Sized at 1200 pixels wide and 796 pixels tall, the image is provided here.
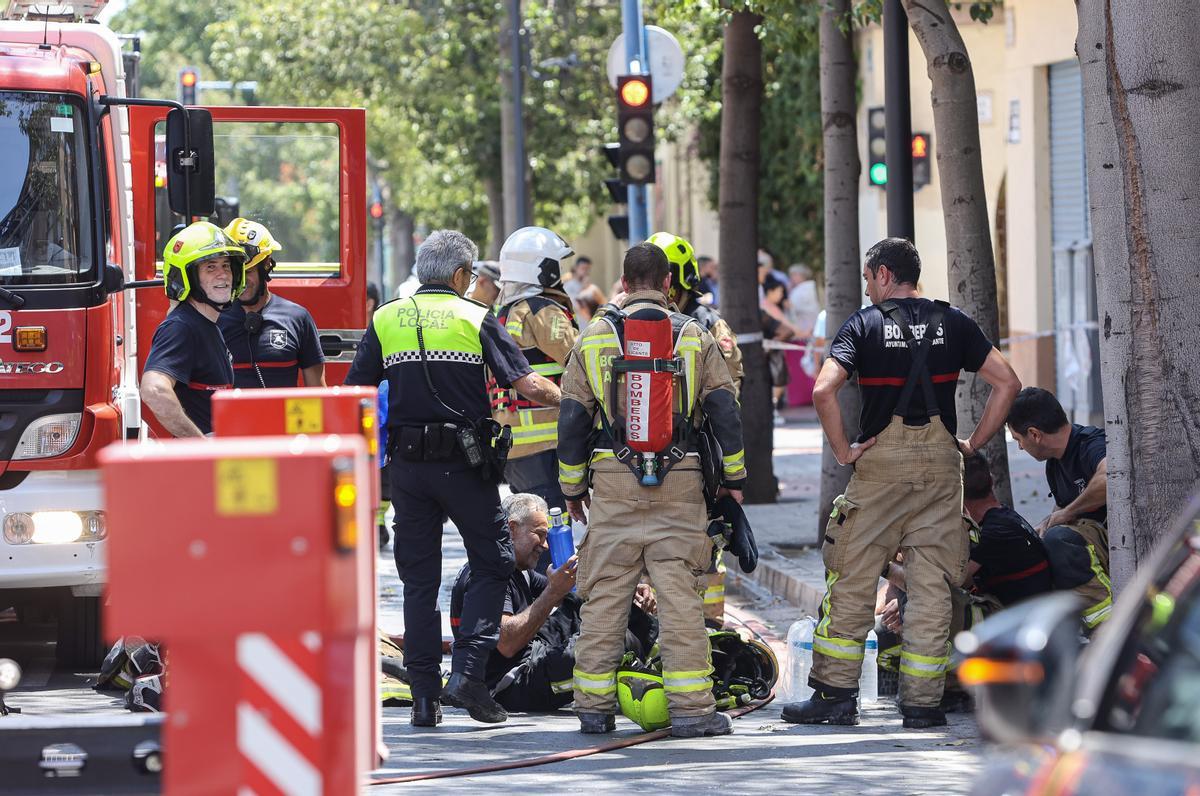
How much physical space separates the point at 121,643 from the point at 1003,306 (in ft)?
59.0

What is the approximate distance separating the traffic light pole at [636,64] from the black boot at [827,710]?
801cm

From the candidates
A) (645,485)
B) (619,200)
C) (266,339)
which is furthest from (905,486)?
(619,200)

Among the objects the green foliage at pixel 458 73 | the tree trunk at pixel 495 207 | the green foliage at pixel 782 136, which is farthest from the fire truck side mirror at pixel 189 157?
the tree trunk at pixel 495 207

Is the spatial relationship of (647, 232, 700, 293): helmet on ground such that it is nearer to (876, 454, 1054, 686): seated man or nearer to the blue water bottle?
the blue water bottle

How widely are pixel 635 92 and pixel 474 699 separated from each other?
7842mm

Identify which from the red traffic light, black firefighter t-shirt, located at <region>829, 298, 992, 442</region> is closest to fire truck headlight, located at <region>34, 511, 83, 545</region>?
black firefighter t-shirt, located at <region>829, 298, 992, 442</region>

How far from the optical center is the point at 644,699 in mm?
7906

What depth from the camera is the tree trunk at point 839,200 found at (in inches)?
504

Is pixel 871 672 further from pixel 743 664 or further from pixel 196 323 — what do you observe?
pixel 196 323

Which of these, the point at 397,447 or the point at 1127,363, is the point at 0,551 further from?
the point at 1127,363

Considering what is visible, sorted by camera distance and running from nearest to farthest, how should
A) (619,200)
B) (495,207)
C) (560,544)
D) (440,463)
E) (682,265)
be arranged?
(440,463)
(560,544)
(682,265)
(619,200)
(495,207)

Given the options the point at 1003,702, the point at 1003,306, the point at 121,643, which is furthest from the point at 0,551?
the point at 1003,306

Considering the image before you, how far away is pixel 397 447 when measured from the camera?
8.05 meters

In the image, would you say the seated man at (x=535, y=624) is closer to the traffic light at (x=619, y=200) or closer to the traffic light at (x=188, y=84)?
the traffic light at (x=619, y=200)
